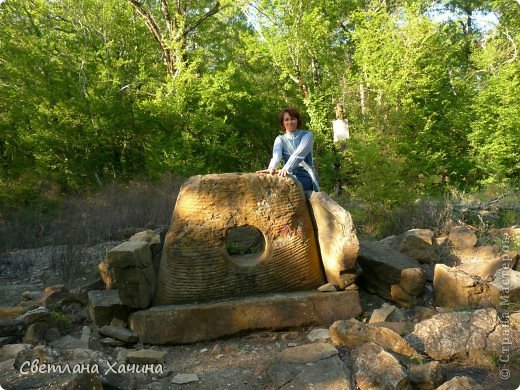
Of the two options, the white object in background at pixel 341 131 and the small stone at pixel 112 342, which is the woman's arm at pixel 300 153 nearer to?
the small stone at pixel 112 342

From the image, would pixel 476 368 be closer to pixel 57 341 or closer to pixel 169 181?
pixel 57 341

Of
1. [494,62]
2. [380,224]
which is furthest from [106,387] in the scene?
[494,62]

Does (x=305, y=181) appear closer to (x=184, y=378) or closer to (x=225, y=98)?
(x=184, y=378)

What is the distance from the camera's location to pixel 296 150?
4559 mm

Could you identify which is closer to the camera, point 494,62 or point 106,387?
point 106,387

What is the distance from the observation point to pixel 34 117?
11.7 m

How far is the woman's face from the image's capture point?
465 centimetres

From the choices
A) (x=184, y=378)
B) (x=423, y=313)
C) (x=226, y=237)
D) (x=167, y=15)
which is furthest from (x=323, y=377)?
(x=167, y=15)

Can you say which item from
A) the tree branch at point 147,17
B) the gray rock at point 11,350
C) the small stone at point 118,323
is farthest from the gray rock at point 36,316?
the tree branch at point 147,17

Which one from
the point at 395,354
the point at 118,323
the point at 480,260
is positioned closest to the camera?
the point at 395,354

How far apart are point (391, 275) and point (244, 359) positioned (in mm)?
1870

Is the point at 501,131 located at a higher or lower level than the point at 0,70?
Result: lower

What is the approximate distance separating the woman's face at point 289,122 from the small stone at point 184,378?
2719mm

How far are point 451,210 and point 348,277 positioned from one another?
3.39 m
